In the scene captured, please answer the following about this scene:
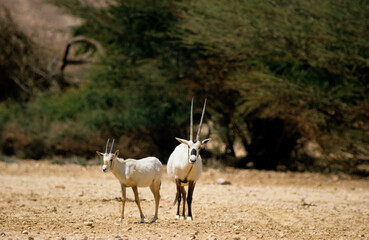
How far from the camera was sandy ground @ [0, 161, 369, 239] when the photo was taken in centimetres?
821

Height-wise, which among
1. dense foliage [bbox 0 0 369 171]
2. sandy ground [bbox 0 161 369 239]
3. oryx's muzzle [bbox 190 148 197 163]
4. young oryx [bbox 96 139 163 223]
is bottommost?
sandy ground [bbox 0 161 369 239]

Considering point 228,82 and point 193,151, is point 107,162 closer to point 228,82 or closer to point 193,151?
point 193,151

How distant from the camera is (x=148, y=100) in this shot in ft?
66.9

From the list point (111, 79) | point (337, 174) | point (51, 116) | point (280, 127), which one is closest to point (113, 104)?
point (111, 79)

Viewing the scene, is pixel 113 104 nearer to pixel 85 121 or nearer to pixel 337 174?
pixel 85 121

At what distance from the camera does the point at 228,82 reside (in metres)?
18.2

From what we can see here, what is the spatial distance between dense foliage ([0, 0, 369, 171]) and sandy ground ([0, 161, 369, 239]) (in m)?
2.14

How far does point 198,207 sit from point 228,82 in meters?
7.99

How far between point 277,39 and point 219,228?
10.1 metres

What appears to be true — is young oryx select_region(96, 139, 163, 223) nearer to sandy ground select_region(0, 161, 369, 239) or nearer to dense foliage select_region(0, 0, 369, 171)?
sandy ground select_region(0, 161, 369, 239)

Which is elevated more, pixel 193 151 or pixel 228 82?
pixel 228 82

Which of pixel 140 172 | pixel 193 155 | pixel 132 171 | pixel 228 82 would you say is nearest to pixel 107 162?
pixel 132 171

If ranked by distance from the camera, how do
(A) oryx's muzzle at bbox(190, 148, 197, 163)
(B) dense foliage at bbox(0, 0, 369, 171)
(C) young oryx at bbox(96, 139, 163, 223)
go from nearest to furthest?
(A) oryx's muzzle at bbox(190, 148, 197, 163) < (C) young oryx at bbox(96, 139, 163, 223) < (B) dense foliage at bbox(0, 0, 369, 171)

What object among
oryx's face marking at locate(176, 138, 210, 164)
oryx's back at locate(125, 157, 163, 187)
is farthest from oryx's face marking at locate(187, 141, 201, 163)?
oryx's back at locate(125, 157, 163, 187)
